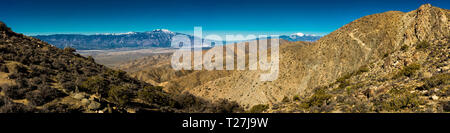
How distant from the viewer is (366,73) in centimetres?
1902

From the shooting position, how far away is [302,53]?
35.2m

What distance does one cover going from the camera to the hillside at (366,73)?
418 inches

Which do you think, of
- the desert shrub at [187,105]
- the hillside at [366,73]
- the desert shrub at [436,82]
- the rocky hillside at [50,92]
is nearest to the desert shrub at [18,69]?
the rocky hillside at [50,92]

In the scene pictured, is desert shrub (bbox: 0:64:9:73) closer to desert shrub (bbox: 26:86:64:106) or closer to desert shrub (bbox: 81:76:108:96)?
desert shrub (bbox: 81:76:108:96)

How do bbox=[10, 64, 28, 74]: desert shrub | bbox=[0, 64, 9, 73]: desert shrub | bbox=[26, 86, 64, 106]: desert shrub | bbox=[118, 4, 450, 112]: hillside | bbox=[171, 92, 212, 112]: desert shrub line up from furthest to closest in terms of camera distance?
bbox=[171, 92, 212, 112]: desert shrub → bbox=[10, 64, 28, 74]: desert shrub → bbox=[0, 64, 9, 73]: desert shrub → bbox=[26, 86, 64, 106]: desert shrub → bbox=[118, 4, 450, 112]: hillside

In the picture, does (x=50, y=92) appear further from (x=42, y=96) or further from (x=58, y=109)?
(x=58, y=109)

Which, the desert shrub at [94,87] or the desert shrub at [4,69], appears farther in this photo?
the desert shrub at [94,87]

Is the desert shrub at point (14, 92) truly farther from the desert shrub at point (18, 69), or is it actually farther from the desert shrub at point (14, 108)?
the desert shrub at point (18, 69)

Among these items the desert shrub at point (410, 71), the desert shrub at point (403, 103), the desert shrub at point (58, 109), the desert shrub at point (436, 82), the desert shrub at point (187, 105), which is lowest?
the desert shrub at point (187, 105)

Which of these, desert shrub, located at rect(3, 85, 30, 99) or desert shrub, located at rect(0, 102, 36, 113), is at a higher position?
desert shrub, located at rect(3, 85, 30, 99)

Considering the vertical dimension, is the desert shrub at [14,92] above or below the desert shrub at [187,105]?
above

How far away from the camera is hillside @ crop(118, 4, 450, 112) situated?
1062 cm

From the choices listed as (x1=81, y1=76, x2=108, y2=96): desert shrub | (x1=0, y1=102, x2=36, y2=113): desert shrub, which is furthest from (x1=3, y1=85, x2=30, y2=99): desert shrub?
(x1=81, y1=76, x2=108, y2=96): desert shrub

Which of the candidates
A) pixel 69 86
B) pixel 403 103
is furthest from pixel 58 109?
pixel 403 103
